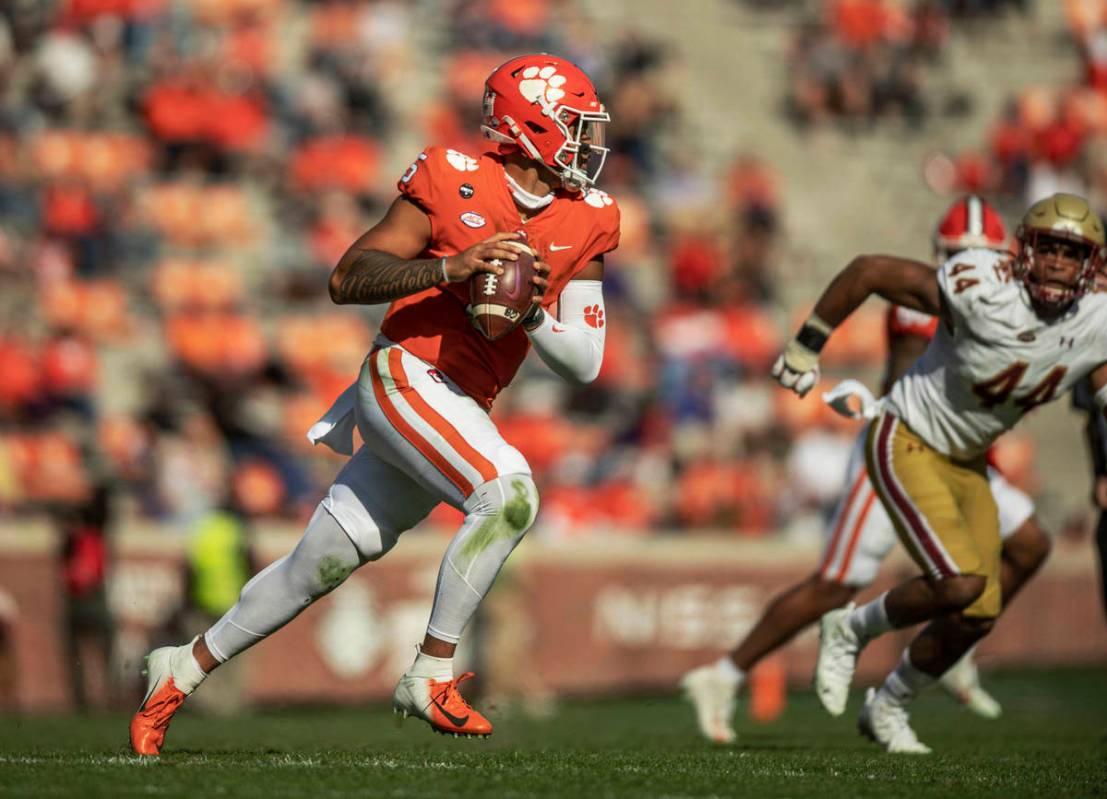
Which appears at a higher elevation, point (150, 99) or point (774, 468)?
point (150, 99)

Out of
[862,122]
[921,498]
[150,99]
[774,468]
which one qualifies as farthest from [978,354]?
[862,122]

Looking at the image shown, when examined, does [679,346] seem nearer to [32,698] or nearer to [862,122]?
[862,122]

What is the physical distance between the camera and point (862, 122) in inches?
726

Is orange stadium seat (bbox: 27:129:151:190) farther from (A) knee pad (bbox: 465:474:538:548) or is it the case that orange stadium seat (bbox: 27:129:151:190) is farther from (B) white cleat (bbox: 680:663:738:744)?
(A) knee pad (bbox: 465:474:538:548)

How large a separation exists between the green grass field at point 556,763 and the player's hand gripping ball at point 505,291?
4.29ft

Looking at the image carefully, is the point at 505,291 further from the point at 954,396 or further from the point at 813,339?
the point at 954,396

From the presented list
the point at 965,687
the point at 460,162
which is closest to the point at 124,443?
the point at 965,687

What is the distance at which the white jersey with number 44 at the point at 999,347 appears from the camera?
6223mm

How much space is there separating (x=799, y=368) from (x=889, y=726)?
1.47 meters

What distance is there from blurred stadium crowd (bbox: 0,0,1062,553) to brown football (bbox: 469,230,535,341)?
6930 mm

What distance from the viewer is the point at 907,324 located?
25.1 feet

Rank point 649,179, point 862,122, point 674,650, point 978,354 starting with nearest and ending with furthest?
point 978,354
point 674,650
point 649,179
point 862,122

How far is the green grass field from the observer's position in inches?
195

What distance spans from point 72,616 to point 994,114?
11.2 m
